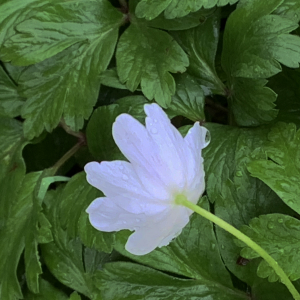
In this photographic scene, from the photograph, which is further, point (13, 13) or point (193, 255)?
point (13, 13)

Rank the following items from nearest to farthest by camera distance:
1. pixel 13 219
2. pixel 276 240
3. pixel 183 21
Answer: pixel 276 240 < pixel 183 21 < pixel 13 219

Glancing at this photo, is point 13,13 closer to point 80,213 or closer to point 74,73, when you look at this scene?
point 74,73

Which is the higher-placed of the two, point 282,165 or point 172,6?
point 172,6

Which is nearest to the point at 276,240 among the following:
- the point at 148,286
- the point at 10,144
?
the point at 148,286

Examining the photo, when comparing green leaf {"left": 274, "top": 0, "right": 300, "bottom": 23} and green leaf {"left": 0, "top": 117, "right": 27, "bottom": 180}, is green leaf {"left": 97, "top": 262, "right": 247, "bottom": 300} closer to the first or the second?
green leaf {"left": 0, "top": 117, "right": 27, "bottom": 180}

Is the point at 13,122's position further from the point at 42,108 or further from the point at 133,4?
the point at 133,4

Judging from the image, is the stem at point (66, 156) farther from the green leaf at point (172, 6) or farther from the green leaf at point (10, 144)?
the green leaf at point (172, 6)

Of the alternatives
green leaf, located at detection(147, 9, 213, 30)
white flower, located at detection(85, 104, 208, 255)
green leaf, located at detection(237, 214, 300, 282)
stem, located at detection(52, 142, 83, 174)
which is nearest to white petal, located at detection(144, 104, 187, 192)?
white flower, located at detection(85, 104, 208, 255)
